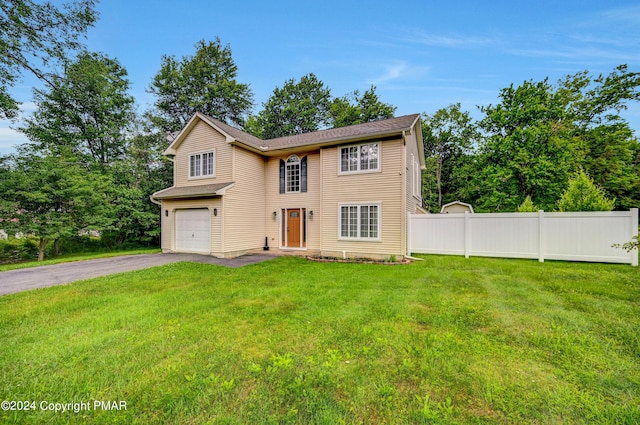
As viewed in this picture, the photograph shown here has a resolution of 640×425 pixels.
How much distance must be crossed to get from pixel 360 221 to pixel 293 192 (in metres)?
3.67

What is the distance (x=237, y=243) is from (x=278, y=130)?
63.8 ft

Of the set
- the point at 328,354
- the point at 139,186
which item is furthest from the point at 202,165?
the point at 328,354

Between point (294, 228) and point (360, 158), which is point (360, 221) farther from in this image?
point (294, 228)

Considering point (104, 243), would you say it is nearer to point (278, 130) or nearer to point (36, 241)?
point (36, 241)

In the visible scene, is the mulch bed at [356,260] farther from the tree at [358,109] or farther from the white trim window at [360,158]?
the tree at [358,109]

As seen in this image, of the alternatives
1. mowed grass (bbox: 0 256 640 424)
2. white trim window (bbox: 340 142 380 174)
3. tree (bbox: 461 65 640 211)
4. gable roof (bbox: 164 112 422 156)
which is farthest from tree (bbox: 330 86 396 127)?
mowed grass (bbox: 0 256 640 424)

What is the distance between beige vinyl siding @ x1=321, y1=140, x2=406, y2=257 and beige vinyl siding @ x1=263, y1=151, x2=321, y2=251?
57cm

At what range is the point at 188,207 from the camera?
11680mm

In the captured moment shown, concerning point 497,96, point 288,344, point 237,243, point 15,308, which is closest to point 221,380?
point 288,344

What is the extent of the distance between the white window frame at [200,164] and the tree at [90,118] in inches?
389

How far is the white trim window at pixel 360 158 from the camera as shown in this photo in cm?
1032

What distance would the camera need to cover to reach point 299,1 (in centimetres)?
1116

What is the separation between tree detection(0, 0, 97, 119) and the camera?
9842 millimetres

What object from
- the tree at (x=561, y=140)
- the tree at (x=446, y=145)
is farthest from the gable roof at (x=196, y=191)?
the tree at (x=446, y=145)
